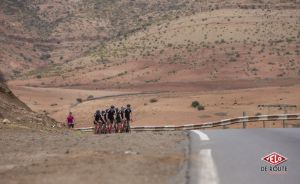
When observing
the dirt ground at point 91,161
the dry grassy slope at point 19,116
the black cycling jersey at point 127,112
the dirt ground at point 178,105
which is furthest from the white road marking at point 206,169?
the dirt ground at point 178,105

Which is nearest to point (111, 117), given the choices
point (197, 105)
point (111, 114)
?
point (111, 114)

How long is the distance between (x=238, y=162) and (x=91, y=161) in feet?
9.36

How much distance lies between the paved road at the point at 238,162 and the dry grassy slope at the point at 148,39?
76358 mm

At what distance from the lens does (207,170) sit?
34.4ft

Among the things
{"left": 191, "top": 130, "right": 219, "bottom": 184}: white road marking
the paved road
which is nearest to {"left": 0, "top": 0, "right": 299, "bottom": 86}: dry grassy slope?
the paved road

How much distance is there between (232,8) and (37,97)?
208 feet

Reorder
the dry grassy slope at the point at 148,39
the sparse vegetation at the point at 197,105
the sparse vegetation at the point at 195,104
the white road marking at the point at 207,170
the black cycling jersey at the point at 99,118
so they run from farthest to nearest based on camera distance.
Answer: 1. the dry grassy slope at the point at 148,39
2. the sparse vegetation at the point at 195,104
3. the sparse vegetation at the point at 197,105
4. the black cycling jersey at the point at 99,118
5. the white road marking at the point at 207,170

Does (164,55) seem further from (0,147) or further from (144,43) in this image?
(0,147)

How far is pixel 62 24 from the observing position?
137 metres

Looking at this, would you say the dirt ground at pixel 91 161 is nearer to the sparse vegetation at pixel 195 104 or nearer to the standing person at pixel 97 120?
the standing person at pixel 97 120

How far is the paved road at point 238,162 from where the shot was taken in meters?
9.59

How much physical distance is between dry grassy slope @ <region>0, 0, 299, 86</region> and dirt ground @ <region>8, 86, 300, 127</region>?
19.3m

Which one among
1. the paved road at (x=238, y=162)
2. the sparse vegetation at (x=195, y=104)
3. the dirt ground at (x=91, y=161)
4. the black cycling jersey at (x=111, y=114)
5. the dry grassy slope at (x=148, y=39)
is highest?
the dry grassy slope at (x=148, y=39)

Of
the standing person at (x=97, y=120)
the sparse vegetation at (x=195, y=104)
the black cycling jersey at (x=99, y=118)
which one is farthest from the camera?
the sparse vegetation at (x=195, y=104)
